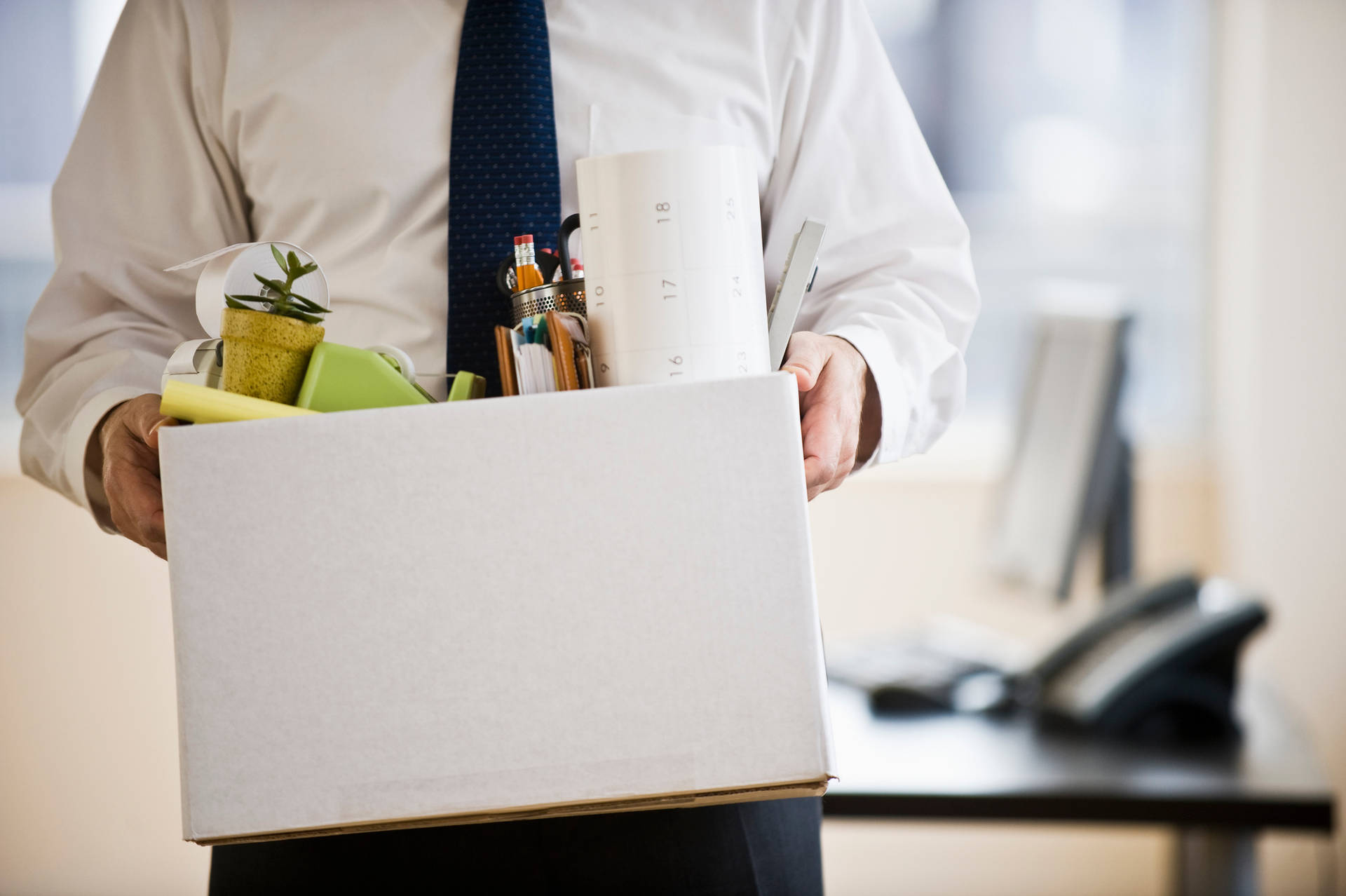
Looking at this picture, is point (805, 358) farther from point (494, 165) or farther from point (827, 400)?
point (494, 165)

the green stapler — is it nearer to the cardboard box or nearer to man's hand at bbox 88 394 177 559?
the cardboard box

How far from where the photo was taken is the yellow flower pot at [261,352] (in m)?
0.61

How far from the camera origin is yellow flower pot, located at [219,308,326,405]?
1.99ft

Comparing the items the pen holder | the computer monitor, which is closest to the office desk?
the computer monitor

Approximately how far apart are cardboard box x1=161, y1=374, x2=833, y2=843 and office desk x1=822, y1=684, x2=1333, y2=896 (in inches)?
27.8

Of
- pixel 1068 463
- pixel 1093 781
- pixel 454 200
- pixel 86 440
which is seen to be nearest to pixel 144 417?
pixel 86 440

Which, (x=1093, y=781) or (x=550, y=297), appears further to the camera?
(x=1093, y=781)

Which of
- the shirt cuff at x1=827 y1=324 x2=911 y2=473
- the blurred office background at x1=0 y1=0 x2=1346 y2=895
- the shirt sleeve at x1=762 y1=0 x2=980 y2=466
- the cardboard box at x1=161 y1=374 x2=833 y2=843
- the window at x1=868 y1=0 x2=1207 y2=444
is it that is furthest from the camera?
the window at x1=868 y1=0 x2=1207 y2=444

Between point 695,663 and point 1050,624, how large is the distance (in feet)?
7.87

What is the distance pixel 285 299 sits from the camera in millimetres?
634

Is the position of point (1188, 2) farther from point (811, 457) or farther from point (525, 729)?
point (525, 729)

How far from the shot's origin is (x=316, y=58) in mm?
862

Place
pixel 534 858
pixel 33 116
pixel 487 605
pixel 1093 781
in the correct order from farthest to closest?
1. pixel 33 116
2. pixel 1093 781
3. pixel 534 858
4. pixel 487 605

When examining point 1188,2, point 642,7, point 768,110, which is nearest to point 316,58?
point 642,7
